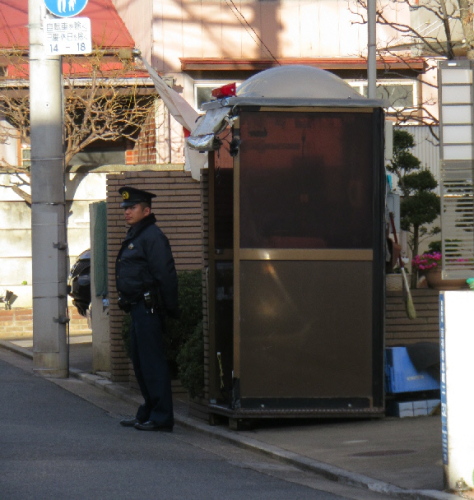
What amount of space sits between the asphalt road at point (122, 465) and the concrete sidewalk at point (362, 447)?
109 mm

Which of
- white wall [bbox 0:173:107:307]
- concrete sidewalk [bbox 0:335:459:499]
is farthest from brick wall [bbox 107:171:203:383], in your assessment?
white wall [bbox 0:173:107:307]

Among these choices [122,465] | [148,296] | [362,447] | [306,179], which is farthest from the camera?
[148,296]

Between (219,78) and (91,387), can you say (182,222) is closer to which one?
(91,387)

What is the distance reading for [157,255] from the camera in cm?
938

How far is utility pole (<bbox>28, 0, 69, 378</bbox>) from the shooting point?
1408 cm

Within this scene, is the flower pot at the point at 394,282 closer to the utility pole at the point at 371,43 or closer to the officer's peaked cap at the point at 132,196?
the officer's peaked cap at the point at 132,196

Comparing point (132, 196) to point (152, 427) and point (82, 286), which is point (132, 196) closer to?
point (152, 427)

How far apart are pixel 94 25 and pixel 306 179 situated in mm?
15233

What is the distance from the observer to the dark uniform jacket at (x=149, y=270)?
9.39m

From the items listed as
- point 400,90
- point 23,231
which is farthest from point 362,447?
point 23,231

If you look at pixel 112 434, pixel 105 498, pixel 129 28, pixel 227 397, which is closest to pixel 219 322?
pixel 227 397

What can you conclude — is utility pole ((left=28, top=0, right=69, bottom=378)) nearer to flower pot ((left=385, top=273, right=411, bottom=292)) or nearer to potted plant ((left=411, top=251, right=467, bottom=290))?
potted plant ((left=411, top=251, right=467, bottom=290))

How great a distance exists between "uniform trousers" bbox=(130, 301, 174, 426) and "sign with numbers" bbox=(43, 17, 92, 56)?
5.07 meters

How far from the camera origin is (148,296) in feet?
30.8
